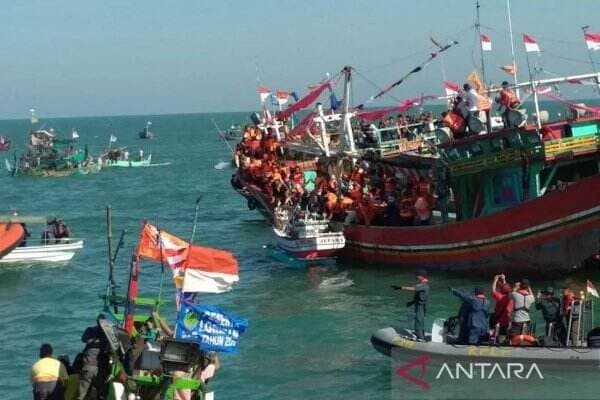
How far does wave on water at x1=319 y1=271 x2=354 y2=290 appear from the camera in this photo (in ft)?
92.7

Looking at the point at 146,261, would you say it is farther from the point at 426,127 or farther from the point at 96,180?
the point at 96,180

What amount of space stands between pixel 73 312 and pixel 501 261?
1150cm

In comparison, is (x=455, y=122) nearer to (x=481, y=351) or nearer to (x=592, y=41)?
(x=592, y=41)

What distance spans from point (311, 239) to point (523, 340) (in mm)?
13200

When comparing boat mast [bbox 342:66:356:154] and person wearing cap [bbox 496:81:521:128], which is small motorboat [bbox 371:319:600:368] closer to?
person wearing cap [bbox 496:81:521:128]

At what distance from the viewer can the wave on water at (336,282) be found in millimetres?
28250

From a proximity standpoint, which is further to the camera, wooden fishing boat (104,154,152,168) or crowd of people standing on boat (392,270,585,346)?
wooden fishing boat (104,154,152,168)

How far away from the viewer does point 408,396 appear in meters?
Result: 17.8

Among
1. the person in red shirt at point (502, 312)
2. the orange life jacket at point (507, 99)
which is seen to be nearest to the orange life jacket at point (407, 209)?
the orange life jacket at point (507, 99)

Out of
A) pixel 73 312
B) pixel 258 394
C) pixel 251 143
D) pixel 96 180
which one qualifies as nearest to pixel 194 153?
pixel 96 180

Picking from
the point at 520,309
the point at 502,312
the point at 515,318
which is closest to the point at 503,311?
the point at 502,312

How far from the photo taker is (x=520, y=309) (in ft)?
59.3

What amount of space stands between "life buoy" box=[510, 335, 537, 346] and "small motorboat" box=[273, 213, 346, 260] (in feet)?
41.7

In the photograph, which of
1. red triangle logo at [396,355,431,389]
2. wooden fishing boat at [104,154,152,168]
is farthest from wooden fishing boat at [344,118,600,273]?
wooden fishing boat at [104,154,152,168]
